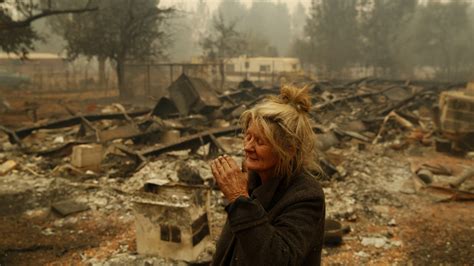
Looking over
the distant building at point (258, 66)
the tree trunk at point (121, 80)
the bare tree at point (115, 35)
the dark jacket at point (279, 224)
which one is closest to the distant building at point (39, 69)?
the bare tree at point (115, 35)

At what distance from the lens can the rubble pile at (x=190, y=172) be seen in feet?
16.5

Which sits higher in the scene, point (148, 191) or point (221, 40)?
point (221, 40)

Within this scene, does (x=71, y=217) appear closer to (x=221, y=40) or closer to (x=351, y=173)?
(x=351, y=173)

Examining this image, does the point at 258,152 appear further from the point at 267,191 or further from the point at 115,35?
the point at 115,35

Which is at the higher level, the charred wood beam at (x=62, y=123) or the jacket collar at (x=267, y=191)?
the jacket collar at (x=267, y=191)

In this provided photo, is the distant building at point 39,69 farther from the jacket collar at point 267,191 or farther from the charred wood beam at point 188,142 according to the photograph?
the jacket collar at point 267,191

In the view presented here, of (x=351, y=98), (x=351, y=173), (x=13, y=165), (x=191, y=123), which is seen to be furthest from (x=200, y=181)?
(x=351, y=98)

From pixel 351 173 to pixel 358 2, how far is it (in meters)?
41.1

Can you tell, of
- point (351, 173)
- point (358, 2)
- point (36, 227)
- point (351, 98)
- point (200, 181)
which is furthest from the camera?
point (358, 2)

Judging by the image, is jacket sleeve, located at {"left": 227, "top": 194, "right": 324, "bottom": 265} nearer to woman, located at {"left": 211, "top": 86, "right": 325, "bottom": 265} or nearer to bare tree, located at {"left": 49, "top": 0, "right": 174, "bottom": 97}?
woman, located at {"left": 211, "top": 86, "right": 325, "bottom": 265}

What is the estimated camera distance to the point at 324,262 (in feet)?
15.3

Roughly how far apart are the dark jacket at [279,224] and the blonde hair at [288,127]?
77 millimetres

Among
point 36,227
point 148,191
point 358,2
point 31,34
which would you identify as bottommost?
point 36,227

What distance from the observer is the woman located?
1.61 metres
